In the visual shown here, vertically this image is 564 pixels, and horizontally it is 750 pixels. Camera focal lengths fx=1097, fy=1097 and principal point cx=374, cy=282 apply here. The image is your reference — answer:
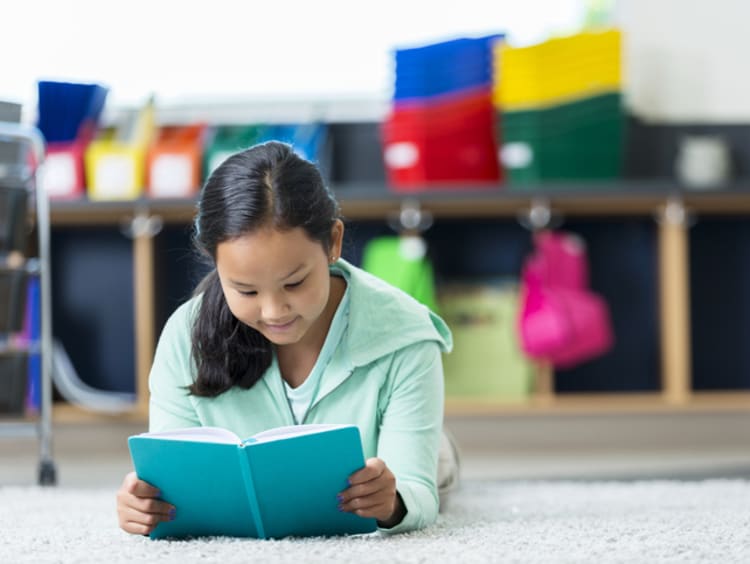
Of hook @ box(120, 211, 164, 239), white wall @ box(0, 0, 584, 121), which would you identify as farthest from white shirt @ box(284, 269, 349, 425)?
white wall @ box(0, 0, 584, 121)

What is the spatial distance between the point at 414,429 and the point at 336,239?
277mm

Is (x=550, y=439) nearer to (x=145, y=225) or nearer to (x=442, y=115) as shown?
(x=442, y=115)

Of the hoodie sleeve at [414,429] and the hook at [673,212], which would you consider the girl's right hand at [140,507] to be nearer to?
the hoodie sleeve at [414,429]

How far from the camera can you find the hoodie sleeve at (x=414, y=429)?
1432 millimetres

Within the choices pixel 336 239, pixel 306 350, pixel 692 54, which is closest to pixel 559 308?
pixel 692 54

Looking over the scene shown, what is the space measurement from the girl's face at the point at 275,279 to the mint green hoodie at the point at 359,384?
165 mm

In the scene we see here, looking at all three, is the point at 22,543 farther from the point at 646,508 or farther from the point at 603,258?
the point at 603,258

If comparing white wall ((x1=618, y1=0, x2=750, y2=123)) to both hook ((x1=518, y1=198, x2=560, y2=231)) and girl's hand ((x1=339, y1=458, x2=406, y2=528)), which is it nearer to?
hook ((x1=518, y1=198, x2=560, y2=231))

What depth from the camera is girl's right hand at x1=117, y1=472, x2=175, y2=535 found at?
1.34m

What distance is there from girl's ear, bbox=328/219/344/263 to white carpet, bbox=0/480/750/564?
37 centimetres

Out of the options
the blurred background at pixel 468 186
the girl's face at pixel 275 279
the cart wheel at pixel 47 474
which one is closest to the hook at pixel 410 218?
the blurred background at pixel 468 186

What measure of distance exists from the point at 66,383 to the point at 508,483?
1.60 m

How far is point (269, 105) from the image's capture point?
3523 millimetres

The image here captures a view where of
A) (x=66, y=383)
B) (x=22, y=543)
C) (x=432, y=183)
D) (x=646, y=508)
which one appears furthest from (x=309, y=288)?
(x=66, y=383)
